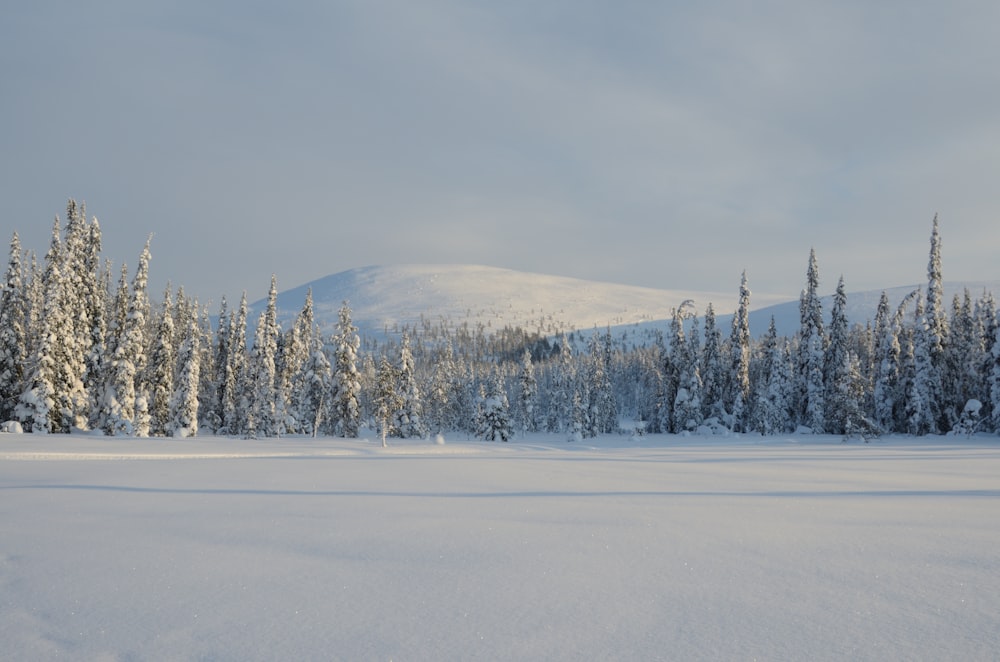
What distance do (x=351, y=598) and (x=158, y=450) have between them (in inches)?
1070

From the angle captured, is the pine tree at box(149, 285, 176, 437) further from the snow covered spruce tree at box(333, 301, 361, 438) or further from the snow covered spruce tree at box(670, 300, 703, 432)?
the snow covered spruce tree at box(670, 300, 703, 432)

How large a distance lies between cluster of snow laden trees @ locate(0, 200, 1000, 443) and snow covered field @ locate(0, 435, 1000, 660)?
31.8 m

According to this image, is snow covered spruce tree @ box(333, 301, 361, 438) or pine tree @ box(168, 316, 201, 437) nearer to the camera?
pine tree @ box(168, 316, 201, 437)

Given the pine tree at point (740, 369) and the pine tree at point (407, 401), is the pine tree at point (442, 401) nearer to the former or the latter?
the pine tree at point (407, 401)

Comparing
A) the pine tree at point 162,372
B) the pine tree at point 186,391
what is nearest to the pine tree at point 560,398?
the pine tree at point 186,391

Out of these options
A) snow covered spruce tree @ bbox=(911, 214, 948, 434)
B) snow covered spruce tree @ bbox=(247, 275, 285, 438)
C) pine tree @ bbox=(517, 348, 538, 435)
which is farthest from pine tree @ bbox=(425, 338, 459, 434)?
snow covered spruce tree @ bbox=(911, 214, 948, 434)

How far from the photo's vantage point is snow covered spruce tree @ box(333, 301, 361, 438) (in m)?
52.1

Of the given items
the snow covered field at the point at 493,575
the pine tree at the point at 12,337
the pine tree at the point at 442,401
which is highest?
the pine tree at the point at 12,337

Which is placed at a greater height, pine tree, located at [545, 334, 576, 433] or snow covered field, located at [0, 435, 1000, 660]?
snow covered field, located at [0, 435, 1000, 660]

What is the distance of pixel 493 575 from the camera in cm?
640

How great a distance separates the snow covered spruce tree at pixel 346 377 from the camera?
52125 mm

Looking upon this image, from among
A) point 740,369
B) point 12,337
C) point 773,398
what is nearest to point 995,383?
point 773,398

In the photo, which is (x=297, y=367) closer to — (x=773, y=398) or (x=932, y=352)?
(x=773, y=398)

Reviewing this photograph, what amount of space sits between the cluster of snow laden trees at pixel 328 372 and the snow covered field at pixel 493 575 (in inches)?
Answer: 1253
